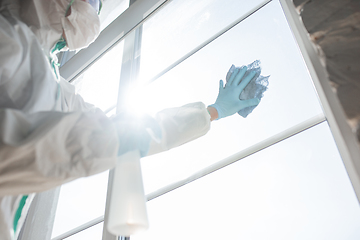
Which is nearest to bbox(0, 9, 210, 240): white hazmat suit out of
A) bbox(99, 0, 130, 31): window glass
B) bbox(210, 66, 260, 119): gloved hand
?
bbox(210, 66, 260, 119): gloved hand

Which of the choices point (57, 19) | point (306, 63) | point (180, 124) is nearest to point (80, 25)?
point (57, 19)

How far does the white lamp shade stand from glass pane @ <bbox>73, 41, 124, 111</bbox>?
1.12m

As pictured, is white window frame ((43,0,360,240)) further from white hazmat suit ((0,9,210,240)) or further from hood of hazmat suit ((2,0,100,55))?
hood of hazmat suit ((2,0,100,55))

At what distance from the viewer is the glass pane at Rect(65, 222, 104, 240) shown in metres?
1.24

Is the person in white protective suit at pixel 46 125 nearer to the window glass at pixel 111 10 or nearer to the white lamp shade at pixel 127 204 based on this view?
the white lamp shade at pixel 127 204

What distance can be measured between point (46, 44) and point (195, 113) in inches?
22.8

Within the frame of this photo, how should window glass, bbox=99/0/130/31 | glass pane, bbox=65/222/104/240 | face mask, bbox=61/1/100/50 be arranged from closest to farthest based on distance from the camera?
face mask, bbox=61/1/100/50 < glass pane, bbox=65/222/104/240 < window glass, bbox=99/0/130/31

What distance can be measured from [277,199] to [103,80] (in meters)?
1.44

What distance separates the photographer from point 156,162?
119 cm

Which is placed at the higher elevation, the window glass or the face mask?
the window glass

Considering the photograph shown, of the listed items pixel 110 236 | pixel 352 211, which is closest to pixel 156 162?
pixel 110 236

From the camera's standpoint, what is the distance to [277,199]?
Result: 753mm

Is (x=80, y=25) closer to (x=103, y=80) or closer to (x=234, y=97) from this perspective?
(x=234, y=97)

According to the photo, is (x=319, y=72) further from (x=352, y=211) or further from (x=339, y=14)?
(x=352, y=211)
